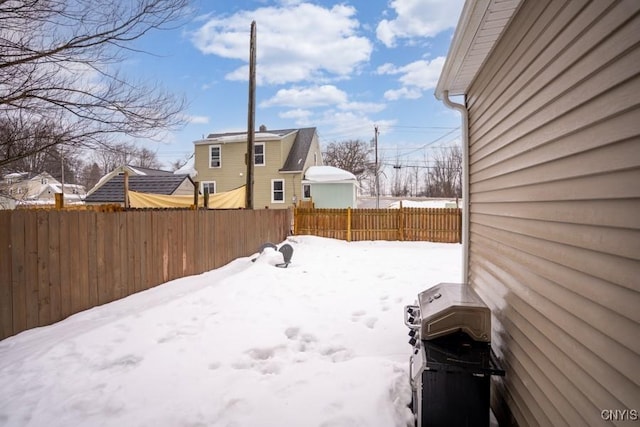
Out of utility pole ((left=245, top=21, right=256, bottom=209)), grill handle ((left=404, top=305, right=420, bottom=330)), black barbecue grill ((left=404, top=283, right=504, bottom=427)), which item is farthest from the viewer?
utility pole ((left=245, top=21, right=256, bottom=209))

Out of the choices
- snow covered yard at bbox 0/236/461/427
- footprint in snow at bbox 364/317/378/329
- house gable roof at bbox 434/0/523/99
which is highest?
house gable roof at bbox 434/0/523/99

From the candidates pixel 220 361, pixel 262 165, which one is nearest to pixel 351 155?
pixel 262 165

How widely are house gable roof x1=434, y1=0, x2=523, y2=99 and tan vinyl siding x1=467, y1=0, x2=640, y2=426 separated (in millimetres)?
129

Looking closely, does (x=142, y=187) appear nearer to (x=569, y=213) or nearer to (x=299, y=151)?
(x=299, y=151)

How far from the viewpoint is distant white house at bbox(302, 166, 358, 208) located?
17766mm

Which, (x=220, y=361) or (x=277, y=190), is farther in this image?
(x=277, y=190)

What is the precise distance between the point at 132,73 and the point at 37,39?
96 cm

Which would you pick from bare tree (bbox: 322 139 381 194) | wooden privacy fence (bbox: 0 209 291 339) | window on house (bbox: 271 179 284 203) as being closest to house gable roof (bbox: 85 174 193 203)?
window on house (bbox: 271 179 284 203)

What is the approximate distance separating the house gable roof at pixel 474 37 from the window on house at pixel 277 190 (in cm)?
1479

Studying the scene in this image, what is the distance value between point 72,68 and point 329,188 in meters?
14.3

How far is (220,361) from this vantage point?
301 centimetres

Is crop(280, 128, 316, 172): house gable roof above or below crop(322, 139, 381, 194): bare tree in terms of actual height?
below

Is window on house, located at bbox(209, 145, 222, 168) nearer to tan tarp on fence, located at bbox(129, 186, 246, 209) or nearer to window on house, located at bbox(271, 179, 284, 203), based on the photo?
window on house, located at bbox(271, 179, 284, 203)

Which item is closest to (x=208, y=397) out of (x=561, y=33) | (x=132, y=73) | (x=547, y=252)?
(x=547, y=252)
